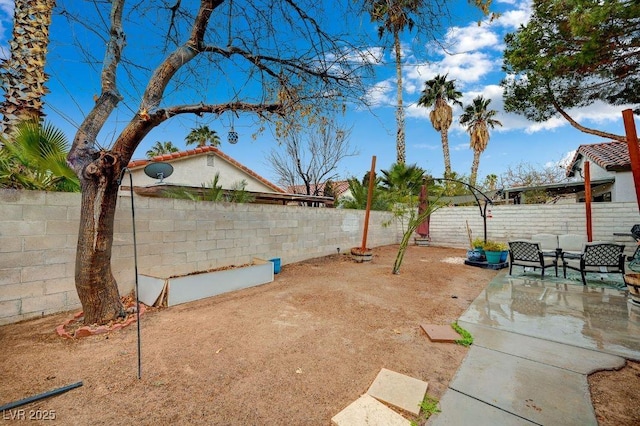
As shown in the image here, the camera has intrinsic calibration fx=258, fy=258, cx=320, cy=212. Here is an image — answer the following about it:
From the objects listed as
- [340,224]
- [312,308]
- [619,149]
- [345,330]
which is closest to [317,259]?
[340,224]

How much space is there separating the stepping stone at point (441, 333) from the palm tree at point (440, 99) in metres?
15.6

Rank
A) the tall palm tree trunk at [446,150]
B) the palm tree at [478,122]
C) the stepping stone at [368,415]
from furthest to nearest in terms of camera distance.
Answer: the palm tree at [478,122] → the tall palm tree trunk at [446,150] → the stepping stone at [368,415]

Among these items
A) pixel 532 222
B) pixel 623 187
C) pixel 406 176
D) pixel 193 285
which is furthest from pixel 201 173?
pixel 623 187

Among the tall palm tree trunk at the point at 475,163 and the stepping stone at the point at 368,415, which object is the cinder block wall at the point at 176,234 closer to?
the stepping stone at the point at 368,415

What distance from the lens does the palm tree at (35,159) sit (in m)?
3.13

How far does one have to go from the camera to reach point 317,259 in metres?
7.84

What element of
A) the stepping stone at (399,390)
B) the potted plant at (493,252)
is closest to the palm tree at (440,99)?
the potted plant at (493,252)

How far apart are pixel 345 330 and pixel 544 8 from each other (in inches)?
325

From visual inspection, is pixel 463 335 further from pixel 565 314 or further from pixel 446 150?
pixel 446 150

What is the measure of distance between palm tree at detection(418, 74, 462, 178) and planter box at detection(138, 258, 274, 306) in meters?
15.5

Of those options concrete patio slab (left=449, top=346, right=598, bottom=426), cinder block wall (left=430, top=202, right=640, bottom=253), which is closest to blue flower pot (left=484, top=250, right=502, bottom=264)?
cinder block wall (left=430, top=202, right=640, bottom=253)

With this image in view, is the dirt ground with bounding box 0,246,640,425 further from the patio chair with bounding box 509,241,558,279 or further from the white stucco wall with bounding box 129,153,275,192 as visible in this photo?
the white stucco wall with bounding box 129,153,275,192

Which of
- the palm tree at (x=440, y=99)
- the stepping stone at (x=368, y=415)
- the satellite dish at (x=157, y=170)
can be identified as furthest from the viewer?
the palm tree at (x=440, y=99)

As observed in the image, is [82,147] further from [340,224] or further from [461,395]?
[340,224]
